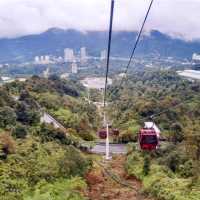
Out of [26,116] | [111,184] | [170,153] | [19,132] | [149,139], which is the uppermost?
[149,139]

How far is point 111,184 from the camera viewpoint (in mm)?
21172

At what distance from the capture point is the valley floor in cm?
1867

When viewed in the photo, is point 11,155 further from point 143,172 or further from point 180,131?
point 180,131

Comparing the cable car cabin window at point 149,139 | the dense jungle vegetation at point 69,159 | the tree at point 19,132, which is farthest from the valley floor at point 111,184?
the tree at point 19,132

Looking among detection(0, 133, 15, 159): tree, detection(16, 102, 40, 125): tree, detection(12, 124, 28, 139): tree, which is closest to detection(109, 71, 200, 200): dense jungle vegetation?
detection(12, 124, 28, 139): tree

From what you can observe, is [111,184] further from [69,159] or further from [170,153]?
[170,153]

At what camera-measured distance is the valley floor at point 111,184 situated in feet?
61.3

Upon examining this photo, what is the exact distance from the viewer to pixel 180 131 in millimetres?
31500

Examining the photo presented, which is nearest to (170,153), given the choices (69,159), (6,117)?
(69,159)

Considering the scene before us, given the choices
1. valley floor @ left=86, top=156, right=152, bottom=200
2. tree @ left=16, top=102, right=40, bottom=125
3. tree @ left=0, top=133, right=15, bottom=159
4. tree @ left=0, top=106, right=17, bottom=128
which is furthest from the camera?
tree @ left=16, top=102, right=40, bottom=125

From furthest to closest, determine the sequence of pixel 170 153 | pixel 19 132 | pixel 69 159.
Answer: pixel 19 132
pixel 170 153
pixel 69 159

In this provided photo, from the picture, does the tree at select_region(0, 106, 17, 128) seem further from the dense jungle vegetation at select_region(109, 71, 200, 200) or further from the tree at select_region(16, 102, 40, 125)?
the dense jungle vegetation at select_region(109, 71, 200, 200)

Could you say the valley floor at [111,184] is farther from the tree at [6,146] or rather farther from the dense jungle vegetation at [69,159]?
the tree at [6,146]

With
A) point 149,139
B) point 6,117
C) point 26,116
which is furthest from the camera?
point 26,116
